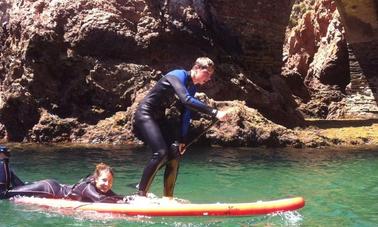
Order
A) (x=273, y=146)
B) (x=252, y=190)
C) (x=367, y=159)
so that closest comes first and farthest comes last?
(x=252, y=190) → (x=367, y=159) → (x=273, y=146)

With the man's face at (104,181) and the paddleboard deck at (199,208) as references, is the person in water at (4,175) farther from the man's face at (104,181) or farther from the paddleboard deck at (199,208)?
the paddleboard deck at (199,208)

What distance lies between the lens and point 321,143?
44.1 feet

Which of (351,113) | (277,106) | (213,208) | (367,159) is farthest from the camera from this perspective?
(351,113)

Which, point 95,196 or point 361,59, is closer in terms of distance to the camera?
point 95,196

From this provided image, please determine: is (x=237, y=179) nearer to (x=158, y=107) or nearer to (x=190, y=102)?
(x=158, y=107)

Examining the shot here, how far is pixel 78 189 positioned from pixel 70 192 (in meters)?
0.11

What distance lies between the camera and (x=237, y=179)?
348 inches

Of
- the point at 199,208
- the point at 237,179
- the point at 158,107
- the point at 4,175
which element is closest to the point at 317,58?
the point at 237,179

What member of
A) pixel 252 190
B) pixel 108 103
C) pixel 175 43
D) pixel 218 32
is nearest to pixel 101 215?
pixel 252 190

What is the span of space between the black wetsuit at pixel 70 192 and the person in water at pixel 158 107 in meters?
0.43

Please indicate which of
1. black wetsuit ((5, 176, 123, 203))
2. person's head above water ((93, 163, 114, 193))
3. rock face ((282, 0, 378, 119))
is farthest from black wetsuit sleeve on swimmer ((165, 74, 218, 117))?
rock face ((282, 0, 378, 119))

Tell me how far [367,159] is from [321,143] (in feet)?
7.42

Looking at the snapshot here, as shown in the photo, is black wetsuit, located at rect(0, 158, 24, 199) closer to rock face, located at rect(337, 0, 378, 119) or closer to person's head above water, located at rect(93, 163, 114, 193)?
person's head above water, located at rect(93, 163, 114, 193)

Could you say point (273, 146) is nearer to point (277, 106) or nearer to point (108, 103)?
point (277, 106)
